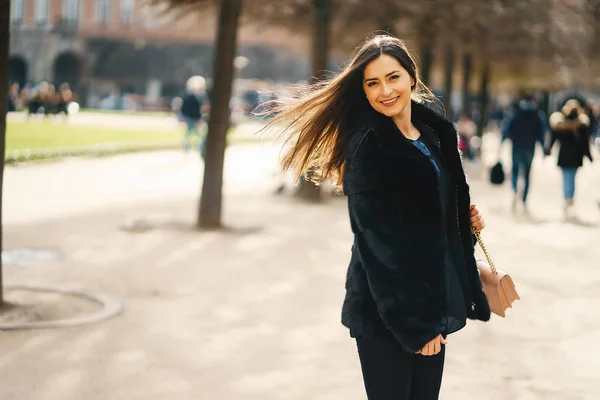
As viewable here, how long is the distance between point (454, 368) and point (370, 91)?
2.96m

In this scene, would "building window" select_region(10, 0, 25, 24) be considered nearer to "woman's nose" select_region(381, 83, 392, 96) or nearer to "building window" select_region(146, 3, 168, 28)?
"building window" select_region(146, 3, 168, 28)

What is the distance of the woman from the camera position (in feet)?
10.3

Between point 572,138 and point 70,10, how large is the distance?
6628 cm

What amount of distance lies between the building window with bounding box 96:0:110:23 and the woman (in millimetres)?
74810

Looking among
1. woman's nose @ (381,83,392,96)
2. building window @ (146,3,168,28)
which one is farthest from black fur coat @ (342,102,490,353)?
building window @ (146,3,168,28)

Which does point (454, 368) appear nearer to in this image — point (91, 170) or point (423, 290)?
point (423, 290)

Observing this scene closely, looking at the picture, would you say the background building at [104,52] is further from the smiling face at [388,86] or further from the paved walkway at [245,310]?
the smiling face at [388,86]

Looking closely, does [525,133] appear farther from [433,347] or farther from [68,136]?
[68,136]

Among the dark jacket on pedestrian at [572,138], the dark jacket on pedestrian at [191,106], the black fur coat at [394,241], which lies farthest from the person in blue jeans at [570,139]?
the black fur coat at [394,241]

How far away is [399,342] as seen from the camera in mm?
3162

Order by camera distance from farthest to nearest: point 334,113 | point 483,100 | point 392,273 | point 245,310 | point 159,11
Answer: point 483,100 → point 159,11 → point 245,310 → point 334,113 → point 392,273

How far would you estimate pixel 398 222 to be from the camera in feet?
10.4

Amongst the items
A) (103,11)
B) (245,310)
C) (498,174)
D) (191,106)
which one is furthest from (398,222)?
(103,11)

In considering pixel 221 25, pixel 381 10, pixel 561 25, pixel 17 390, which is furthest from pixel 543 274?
pixel 561 25
